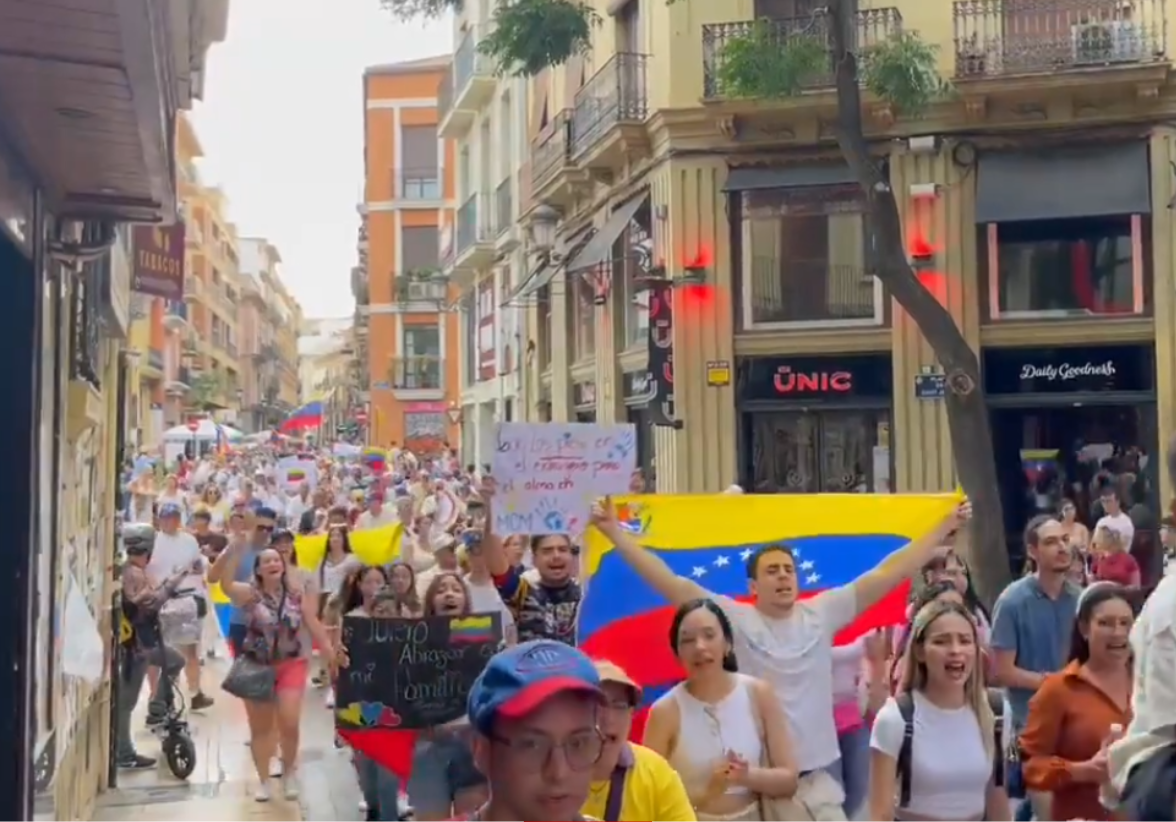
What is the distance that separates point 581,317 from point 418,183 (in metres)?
31.3

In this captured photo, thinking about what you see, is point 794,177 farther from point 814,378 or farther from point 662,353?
point 662,353

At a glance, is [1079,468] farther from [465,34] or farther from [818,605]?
[465,34]

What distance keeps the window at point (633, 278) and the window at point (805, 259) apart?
1.64 m

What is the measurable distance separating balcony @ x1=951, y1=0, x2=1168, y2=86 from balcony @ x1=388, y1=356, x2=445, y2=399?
123 feet

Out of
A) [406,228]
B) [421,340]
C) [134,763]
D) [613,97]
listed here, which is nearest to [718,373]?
[613,97]

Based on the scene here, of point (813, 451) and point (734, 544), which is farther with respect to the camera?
point (813, 451)

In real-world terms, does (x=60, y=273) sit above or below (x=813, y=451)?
above

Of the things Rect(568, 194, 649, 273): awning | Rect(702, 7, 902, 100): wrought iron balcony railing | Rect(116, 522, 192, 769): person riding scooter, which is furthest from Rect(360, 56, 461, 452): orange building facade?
Rect(116, 522, 192, 769): person riding scooter

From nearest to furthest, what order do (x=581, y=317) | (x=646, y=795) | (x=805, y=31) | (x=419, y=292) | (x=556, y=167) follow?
(x=646, y=795) < (x=805, y=31) < (x=556, y=167) < (x=581, y=317) < (x=419, y=292)

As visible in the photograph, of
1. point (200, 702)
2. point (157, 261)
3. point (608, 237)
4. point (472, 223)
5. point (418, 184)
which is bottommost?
point (200, 702)

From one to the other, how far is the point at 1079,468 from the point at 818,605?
48.0 feet

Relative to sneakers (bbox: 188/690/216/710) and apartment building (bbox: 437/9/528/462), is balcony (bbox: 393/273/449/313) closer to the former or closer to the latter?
apartment building (bbox: 437/9/528/462)

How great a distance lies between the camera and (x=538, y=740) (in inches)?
113

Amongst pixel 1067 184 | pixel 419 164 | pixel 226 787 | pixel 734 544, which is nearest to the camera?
pixel 734 544
